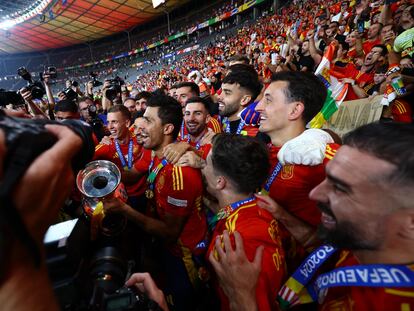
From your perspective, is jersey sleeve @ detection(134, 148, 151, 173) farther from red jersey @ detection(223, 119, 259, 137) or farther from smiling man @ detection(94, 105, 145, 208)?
red jersey @ detection(223, 119, 259, 137)

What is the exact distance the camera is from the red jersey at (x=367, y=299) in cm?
83

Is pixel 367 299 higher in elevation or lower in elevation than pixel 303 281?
higher

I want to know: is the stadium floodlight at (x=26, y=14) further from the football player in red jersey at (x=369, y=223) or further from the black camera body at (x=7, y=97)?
the football player in red jersey at (x=369, y=223)

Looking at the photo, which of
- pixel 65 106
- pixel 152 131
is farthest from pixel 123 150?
pixel 65 106

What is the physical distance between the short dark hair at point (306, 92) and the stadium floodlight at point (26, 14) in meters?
30.7

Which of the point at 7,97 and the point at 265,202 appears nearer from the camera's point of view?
the point at 265,202

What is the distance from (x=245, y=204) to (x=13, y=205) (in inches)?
48.2

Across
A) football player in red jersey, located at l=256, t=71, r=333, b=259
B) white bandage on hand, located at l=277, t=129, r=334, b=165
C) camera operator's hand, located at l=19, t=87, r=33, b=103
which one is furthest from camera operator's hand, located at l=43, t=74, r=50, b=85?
white bandage on hand, located at l=277, t=129, r=334, b=165

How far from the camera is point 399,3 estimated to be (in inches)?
233

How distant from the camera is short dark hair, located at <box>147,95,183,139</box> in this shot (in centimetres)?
265

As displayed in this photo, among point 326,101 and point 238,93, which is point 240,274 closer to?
point 326,101

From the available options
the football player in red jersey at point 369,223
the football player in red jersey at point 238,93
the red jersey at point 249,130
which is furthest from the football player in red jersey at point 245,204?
the football player in red jersey at point 238,93

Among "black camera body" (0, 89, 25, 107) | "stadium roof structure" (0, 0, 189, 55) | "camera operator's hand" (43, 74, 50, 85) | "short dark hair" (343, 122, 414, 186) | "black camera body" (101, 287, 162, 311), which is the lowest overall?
"black camera body" (101, 287, 162, 311)

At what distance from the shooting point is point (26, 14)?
27016 millimetres
